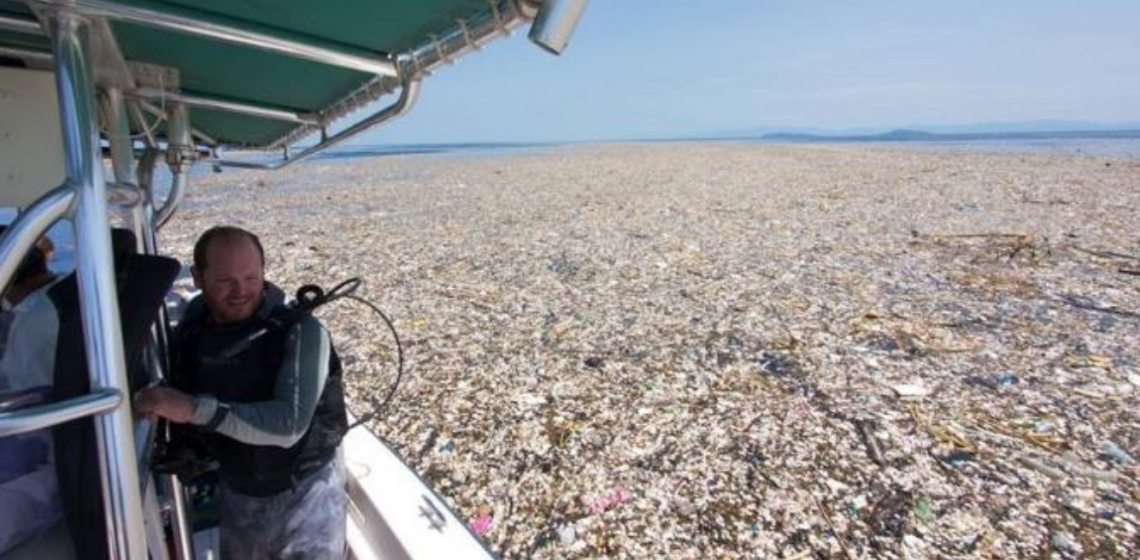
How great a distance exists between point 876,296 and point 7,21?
7.60 meters

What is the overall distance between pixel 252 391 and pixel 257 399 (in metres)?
0.03

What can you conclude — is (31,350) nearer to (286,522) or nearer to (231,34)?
(231,34)

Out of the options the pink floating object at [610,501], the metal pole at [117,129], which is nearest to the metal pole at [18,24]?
the metal pole at [117,129]

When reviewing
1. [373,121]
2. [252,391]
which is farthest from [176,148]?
[252,391]

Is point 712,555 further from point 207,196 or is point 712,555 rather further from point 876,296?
point 207,196

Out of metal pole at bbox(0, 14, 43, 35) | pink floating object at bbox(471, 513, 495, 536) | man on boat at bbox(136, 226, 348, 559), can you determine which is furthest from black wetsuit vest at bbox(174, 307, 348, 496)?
pink floating object at bbox(471, 513, 495, 536)

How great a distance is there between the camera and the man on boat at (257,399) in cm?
194

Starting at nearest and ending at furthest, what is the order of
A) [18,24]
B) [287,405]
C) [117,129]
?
[18,24]
[287,405]
[117,129]

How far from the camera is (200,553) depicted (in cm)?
249

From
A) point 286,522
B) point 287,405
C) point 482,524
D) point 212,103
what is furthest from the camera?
point 482,524

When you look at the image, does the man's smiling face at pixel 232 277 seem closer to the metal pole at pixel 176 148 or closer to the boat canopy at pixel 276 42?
the boat canopy at pixel 276 42

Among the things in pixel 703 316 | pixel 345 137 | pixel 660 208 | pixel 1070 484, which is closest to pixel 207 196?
pixel 660 208

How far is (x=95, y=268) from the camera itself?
1.09m

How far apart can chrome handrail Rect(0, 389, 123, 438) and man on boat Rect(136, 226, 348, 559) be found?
64 cm
